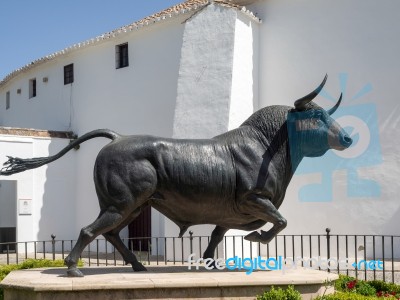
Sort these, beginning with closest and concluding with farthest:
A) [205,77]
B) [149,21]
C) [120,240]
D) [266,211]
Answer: [266,211] < [120,240] < [205,77] < [149,21]

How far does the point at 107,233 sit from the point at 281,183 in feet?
6.04

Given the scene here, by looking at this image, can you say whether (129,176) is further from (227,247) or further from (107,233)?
(227,247)

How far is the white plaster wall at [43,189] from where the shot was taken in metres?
14.5

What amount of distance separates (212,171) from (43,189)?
34.7 feet

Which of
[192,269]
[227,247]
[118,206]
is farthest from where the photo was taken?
Result: [227,247]

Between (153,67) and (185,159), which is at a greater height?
(153,67)

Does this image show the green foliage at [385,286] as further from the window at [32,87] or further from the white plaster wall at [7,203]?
the window at [32,87]

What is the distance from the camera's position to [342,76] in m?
11.4

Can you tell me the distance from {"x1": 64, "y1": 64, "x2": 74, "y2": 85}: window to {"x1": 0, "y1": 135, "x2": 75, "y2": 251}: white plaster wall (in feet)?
6.70

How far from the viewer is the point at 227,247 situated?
10.9 m

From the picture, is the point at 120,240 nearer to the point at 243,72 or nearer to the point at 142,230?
the point at 243,72

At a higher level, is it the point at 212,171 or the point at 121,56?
the point at 121,56

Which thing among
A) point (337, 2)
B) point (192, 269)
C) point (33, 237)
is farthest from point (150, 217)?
point (192, 269)

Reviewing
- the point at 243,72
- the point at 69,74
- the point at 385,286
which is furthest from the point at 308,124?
the point at 69,74
